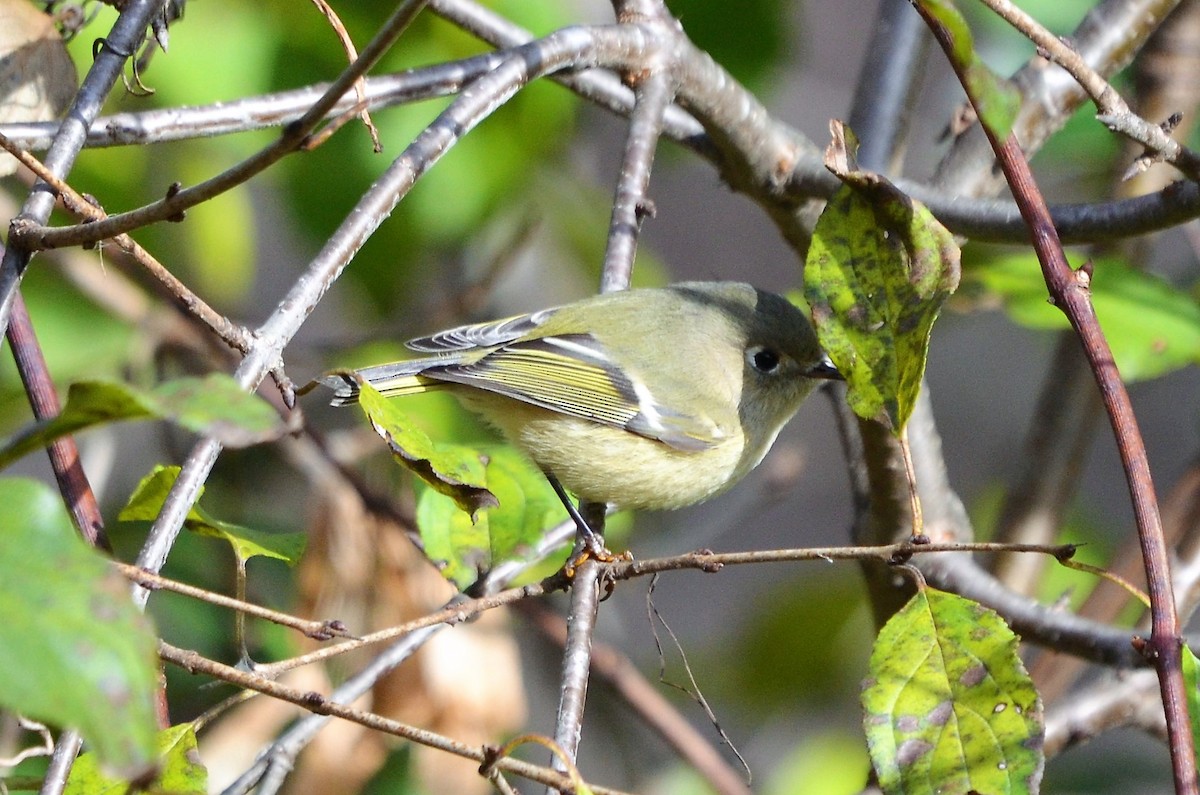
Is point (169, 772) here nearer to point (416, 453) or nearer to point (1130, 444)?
point (416, 453)

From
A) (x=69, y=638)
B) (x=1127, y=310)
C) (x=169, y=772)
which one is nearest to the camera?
(x=69, y=638)

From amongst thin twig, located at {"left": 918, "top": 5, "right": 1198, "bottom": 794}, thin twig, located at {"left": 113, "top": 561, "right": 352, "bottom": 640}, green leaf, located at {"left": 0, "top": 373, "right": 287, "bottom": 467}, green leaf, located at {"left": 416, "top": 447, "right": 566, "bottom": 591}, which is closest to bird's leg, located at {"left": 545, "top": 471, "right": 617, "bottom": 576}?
green leaf, located at {"left": 416, "top": 447, "right": 566, "bottom": 591}

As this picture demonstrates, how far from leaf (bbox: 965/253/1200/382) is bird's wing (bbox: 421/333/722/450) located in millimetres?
506

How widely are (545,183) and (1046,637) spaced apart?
132 centimetres

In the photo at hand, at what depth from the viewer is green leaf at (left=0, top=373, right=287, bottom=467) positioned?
53cm

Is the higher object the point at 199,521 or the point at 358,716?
the point at 199,521

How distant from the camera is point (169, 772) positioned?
2.77 feet

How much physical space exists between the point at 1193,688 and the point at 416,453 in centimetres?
56

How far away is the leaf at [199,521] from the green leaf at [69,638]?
0.46 metres

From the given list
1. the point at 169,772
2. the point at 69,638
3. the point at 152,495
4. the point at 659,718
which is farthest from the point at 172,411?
the point at 659,718

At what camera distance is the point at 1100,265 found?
1774 mm

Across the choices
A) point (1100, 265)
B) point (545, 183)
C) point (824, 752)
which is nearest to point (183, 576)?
point (545, 183)

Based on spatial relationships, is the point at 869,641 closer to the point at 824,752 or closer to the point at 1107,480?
the point at 824,752

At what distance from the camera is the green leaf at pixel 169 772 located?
817 millimetres
